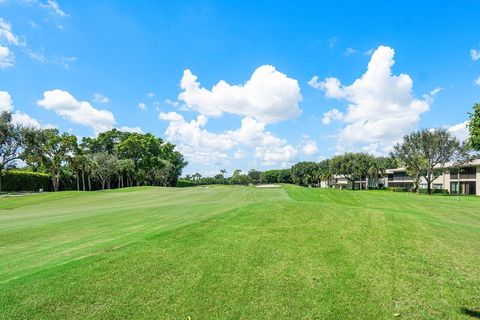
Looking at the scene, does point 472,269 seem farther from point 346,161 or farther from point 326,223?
point 346,161

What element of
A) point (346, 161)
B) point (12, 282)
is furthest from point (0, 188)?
point (346, 161)

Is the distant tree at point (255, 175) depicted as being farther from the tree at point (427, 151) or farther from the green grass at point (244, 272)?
the green grass at point (244, 272)

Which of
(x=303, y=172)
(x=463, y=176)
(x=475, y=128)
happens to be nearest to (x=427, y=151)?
(x=463, y=176)

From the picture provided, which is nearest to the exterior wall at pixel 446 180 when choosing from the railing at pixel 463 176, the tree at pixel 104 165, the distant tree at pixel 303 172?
the railing at pixel 463 176

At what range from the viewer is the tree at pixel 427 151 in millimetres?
53312

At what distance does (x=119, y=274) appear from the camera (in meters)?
5.54

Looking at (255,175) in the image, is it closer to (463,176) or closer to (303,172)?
(303,172)

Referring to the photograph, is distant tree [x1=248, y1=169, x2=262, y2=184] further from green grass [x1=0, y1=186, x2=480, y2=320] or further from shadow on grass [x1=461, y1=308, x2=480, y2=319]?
shadow on grass [x1=461, y1=308, x2=480, y2=319]

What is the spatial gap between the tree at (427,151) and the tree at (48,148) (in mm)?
63406

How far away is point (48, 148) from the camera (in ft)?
158

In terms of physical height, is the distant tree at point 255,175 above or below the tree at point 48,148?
below

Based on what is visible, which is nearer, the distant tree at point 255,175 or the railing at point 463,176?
the railing at point 463,176

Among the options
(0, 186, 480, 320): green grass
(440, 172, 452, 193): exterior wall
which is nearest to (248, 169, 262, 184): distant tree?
(440, 172, 452, 193): exterior wall

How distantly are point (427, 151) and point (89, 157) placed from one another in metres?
66.1
